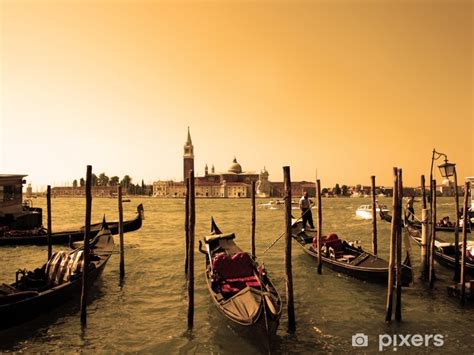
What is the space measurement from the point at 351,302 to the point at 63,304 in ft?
19.8

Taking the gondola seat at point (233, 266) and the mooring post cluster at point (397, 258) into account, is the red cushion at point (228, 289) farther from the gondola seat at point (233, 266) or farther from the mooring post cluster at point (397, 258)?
the mooring post cluster at point (397, 258)

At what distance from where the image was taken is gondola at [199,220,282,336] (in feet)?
18.9

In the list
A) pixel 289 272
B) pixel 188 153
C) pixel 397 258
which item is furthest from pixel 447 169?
pixel 188 153

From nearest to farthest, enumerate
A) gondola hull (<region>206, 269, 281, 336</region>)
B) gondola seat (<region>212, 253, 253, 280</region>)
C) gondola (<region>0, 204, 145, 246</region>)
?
gondola hull (<region>206, 269, 281, 336</region>)
gondola seat (<region>212, 253, 253, 280</region>)
gondola (<region>0, 204, 145, 246</region>)

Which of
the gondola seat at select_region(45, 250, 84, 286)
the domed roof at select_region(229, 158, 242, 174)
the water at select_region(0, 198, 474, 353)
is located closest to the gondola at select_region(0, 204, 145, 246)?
the water at select_region(0, 198, 474, 353)

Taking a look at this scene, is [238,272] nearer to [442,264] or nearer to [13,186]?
[442,264]

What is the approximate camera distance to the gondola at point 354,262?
9.02 meters

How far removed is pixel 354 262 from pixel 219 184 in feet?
345

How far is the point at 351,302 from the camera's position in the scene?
8398 millimetres

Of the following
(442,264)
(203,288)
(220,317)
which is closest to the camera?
(220,317)

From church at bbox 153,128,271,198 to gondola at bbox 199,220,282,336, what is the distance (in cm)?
10085

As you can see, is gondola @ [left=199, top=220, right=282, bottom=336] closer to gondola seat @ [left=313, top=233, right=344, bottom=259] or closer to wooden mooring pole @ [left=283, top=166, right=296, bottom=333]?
wooden mooring pole @ [left=283, top=166, right=296, bottom=333]

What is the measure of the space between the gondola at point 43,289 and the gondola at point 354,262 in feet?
20.3

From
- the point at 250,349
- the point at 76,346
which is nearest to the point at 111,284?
the point at 76,346
